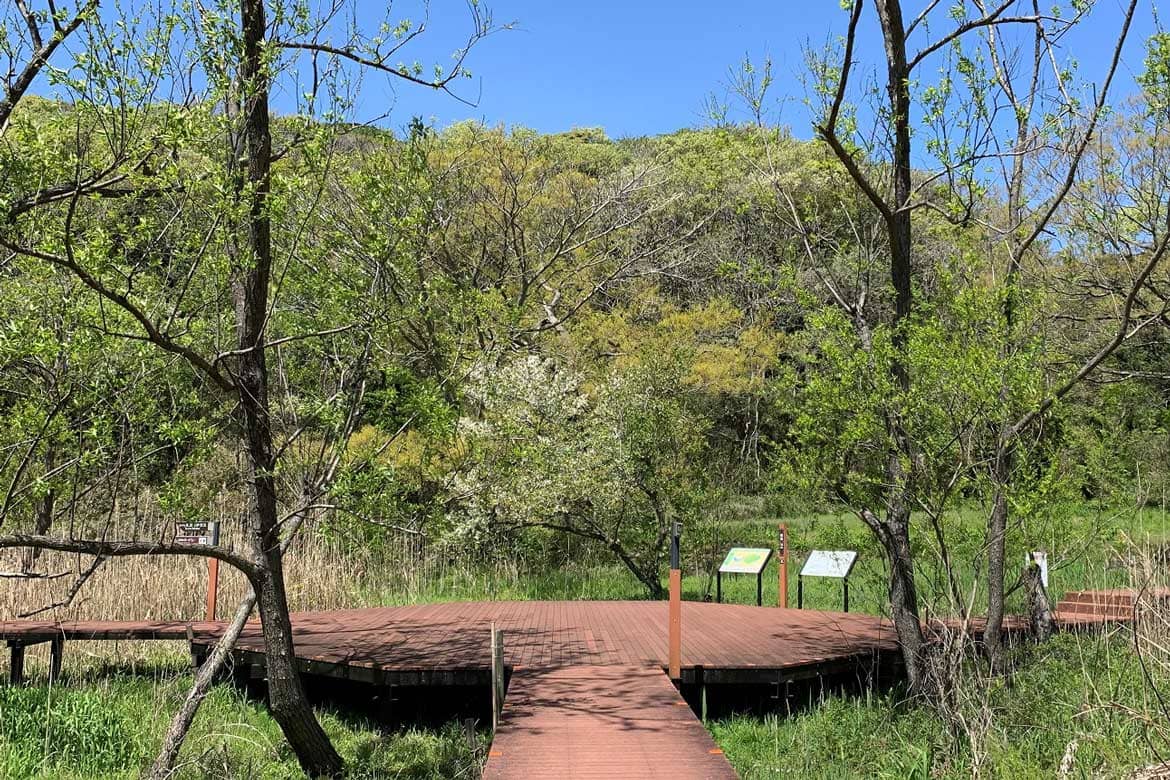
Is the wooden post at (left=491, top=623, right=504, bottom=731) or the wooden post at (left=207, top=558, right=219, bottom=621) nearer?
the wooden post at (left=491, top=623, right=504, bottom=731)

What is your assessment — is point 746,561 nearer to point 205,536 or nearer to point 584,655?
point 584,655

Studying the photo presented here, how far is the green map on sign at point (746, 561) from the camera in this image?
9383mm

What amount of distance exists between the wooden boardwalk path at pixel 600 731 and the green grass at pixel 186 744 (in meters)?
0.55

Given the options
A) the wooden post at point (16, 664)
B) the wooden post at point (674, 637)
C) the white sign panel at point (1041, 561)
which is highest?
the white sign panel at point (1041, 561)

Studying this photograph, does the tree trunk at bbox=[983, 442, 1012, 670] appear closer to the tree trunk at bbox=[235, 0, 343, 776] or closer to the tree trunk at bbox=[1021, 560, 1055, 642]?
the tree trunk at bbox=[1021, 560, 1055, 642]

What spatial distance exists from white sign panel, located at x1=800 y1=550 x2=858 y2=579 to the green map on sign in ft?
1.50

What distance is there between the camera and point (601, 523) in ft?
39.3

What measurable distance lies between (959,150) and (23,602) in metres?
8.51

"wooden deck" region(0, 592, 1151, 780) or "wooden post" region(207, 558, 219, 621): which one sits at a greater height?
"wooden post" region(207, 558, 219, 621)

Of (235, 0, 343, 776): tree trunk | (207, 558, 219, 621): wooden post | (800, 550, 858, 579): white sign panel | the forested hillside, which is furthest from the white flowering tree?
(235, 0, 343, 776): tree trunk

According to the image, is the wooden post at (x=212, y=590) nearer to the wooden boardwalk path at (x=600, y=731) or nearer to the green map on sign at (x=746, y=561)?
the wooden boardwalk path at (x=600, y=731)

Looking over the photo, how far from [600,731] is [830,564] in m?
4.44

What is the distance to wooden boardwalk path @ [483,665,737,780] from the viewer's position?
4.45 metres

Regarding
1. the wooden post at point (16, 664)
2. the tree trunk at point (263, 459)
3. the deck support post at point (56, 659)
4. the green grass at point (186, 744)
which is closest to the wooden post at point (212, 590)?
the deck support post at point (56, 659)
